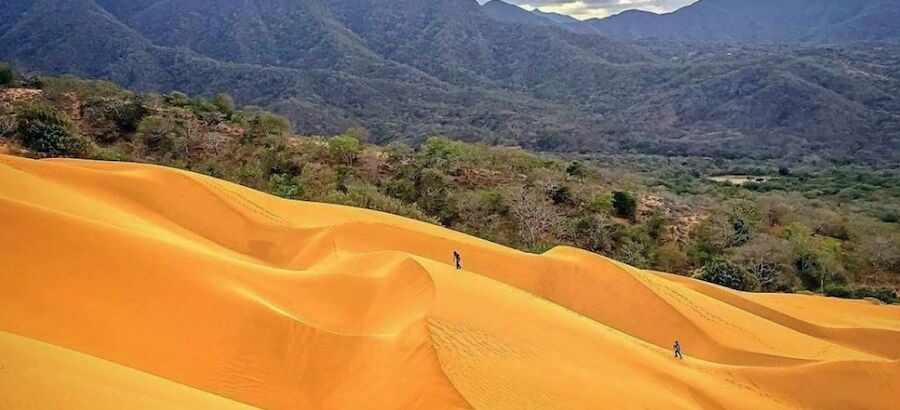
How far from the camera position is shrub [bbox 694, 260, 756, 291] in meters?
24.3

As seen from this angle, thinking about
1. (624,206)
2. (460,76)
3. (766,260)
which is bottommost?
(460,76)

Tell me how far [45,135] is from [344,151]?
46.0ft

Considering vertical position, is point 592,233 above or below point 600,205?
below

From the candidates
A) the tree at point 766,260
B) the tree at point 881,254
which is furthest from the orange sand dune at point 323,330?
the tree at point 881,254

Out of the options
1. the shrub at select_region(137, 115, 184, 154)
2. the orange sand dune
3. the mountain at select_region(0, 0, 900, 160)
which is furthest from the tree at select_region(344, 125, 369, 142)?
the orange sand dune

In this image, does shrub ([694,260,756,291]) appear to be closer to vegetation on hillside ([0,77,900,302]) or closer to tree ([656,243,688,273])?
vegetation on hillside ([0,77,900,302])

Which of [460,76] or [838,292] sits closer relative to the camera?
[838,292]

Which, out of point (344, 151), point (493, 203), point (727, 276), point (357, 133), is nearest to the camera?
point (727, 276)

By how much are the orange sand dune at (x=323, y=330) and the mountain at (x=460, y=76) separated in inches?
2756

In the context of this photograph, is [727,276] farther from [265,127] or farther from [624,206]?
[265,127]

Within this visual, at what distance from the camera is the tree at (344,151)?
117 ft

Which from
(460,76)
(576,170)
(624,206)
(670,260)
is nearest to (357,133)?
(576,170)

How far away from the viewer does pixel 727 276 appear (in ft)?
79.8

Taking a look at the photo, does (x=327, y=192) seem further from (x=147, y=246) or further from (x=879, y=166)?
(x=879, y=166)
